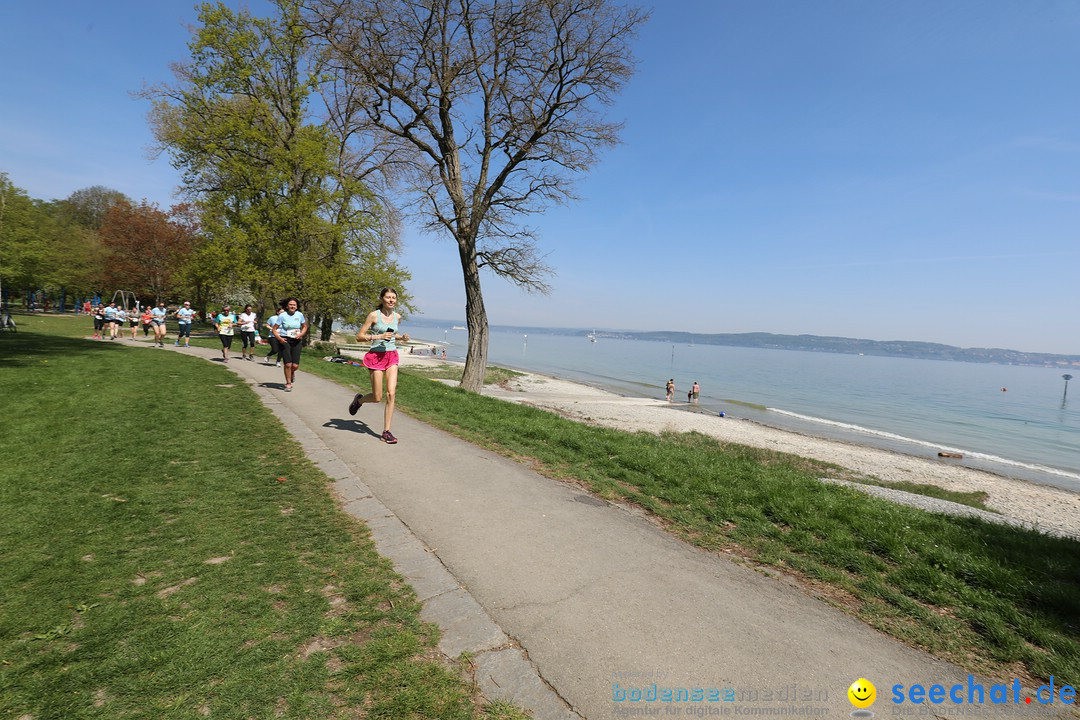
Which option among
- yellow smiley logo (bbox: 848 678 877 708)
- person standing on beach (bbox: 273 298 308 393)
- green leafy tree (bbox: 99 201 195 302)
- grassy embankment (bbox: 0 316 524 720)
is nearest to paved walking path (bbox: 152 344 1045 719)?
yellow smiley logo (bbox: 848 678 877 708)

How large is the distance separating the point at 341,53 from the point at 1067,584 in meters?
17.3

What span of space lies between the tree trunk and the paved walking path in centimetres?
1101

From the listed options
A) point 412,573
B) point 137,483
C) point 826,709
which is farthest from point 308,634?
point 137,483

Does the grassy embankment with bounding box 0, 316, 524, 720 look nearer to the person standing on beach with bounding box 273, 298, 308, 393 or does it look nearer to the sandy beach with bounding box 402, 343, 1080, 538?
the person standing on beach with bounding box 273, 298, 308, 393

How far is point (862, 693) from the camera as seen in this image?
2.53 m

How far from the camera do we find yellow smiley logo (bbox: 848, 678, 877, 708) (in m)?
2.46

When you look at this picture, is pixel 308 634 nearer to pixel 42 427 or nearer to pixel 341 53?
pixel 42 427

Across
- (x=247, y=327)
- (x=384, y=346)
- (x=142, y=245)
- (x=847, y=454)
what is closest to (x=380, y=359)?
(x=384, y=346)

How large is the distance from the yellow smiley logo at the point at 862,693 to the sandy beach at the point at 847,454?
1050 cm

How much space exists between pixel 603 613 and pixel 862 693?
145 cm

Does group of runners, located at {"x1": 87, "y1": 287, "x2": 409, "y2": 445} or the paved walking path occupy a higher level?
group of runners, located at {"x1": 87, "y1": 287, "x2": 409, "y2": 445}

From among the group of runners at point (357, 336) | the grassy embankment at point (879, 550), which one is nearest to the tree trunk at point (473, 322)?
the group of runners at point (357, 336)

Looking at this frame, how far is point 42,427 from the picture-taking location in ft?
20.3

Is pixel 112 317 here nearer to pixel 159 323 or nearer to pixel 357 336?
pixel 159 323
